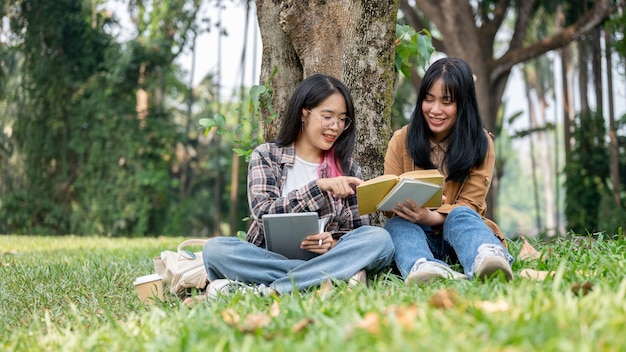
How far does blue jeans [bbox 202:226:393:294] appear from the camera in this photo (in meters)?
2.98

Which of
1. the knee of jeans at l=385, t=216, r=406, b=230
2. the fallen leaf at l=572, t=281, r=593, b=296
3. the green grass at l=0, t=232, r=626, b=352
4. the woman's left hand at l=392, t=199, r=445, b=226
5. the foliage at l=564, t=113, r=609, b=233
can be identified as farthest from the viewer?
the foliage at l=564, t=113, r=609, b=233

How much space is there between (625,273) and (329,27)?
213 cm

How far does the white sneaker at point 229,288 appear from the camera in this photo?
9.51 feet

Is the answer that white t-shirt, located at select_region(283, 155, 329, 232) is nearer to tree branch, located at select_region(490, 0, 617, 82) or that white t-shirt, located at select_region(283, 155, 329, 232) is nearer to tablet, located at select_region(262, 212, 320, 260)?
tablet, located at select_region(262, 212, 320, 260)

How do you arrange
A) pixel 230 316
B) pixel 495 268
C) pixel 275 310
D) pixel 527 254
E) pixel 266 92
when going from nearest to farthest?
pixel 230 316 → pixel 275 310 → pixel 495 268 → pixel 527 254 → pixel 266 92

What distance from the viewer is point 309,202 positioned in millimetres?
3039

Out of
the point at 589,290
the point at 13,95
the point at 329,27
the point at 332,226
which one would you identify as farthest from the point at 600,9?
the point at 13,95

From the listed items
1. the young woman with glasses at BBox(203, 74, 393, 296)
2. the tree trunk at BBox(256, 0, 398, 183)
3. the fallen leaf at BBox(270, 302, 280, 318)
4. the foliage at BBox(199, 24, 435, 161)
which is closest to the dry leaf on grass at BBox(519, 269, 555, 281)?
the young woman with glasses at BBox(203, 74, 393, 296)

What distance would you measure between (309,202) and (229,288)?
0.51 m

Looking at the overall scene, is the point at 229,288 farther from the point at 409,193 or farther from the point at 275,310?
the point at 409,193

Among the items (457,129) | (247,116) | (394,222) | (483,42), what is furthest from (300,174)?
(483,42)

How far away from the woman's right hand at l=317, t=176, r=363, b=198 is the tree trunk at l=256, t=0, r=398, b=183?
0.84 meters

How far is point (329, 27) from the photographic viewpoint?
3914mm

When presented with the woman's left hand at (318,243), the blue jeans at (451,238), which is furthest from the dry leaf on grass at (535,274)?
the woman's left hand at (318,243)
